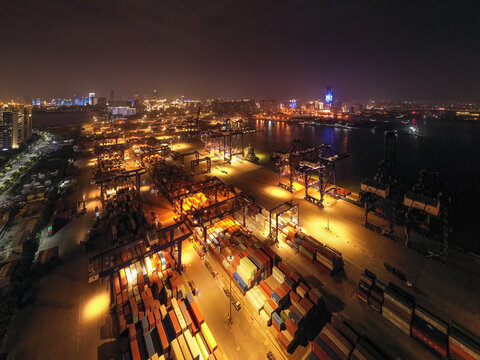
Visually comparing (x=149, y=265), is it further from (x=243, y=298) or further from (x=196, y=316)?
(x=243, y=298)

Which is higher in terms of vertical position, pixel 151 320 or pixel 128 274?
pixel 128 274

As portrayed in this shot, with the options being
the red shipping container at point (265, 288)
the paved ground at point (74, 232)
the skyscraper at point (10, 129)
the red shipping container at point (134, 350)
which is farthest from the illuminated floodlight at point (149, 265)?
the skyscraper at point (10, 129)

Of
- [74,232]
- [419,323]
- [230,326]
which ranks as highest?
[74,232]

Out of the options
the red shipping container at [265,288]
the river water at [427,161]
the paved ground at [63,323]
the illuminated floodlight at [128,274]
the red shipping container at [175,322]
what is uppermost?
the river water at [427,161]

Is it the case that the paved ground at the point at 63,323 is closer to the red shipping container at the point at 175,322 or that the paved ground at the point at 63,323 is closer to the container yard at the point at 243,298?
the container yard at the point at 243,298

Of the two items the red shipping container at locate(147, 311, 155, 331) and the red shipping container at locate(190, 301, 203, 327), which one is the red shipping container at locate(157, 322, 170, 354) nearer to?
the red shipping container at locate(147, 311, 155, 331)

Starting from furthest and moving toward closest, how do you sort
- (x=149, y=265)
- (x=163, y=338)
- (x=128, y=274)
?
(x=149, y=265), (x=128, y=274), (x=163, y=338)

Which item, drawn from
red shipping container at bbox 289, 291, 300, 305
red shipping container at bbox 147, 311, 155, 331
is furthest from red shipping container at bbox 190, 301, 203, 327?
red shipping container at bbox 289, 291, 300, 305

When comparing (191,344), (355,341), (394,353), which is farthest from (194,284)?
(394,353)

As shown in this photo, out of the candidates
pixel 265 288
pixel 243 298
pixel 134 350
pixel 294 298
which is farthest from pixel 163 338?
pixel 294 298

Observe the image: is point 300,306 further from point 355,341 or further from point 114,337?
point 114,337

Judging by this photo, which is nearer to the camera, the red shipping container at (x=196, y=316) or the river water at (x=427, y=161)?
the red shipping container at (x=196, y=316)
